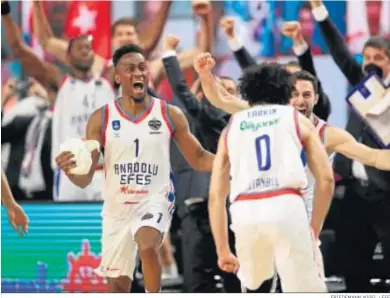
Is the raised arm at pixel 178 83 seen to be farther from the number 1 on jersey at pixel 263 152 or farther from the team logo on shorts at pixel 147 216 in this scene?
the number 1 on jersey at pixel 263 152

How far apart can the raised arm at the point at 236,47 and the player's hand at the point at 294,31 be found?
0.36m

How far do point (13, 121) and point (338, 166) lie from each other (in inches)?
112

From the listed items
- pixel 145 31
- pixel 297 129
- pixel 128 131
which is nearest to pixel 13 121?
pixel 145 31

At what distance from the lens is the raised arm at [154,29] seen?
9.77m

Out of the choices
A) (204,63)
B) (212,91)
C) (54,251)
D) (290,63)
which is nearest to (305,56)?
(290,63)

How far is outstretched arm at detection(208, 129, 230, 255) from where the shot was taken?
7.17 metres

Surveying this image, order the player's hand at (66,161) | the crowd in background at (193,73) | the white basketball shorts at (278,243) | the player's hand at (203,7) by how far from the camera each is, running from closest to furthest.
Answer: the white basketball shorts at (278,243)
the player's hand at (66,161)
the crowd in background at (193,73)
the player's hand at (203,7)

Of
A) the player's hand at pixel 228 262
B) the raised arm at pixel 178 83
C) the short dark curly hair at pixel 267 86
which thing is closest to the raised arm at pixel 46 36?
the raised arm at pixel 178 83

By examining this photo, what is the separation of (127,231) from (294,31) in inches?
85.5

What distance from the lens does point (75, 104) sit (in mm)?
9969

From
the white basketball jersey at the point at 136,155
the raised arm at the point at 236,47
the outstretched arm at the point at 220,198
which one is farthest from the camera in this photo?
the raised arm at the point at 236,47

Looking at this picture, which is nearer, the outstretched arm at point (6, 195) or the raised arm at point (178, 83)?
the outstretched arm at point (6, 195)

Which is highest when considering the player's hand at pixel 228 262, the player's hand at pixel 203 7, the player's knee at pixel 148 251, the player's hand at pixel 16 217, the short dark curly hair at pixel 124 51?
the player's hand at pixel 203 7

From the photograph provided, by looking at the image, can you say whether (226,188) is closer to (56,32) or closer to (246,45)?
(246,45)
